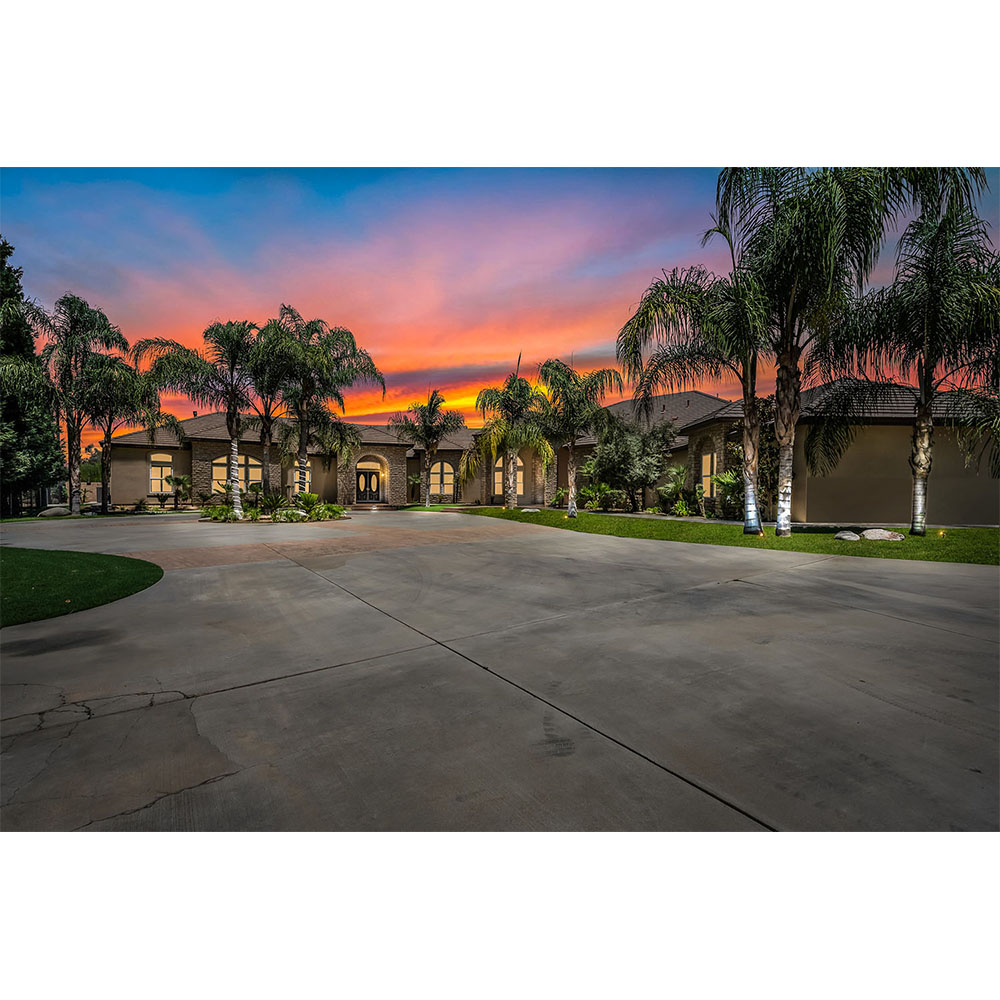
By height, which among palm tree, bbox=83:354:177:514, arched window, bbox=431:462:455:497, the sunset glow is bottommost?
arched window, bbox=431:462:455:497

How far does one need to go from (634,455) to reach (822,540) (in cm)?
999

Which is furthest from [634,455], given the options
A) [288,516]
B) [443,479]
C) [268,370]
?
[443,479]

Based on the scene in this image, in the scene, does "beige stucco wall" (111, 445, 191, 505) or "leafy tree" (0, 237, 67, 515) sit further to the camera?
"beige stucco wall" (111, 445, 191, 505)

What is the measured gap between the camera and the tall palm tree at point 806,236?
845cm

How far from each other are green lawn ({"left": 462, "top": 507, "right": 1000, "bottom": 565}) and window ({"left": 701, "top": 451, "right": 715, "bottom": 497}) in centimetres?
389

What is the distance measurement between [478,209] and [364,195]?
961 millimetres

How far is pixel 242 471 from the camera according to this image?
26.5 m

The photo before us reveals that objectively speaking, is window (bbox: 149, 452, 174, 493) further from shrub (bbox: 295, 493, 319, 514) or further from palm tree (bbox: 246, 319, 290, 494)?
shrub (bbox: 295, 493, 319, 514)

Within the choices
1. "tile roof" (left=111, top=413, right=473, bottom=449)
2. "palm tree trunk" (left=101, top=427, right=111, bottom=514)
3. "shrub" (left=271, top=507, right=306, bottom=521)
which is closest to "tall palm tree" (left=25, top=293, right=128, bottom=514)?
"palm tree trunk" (left=101, top=427, right=111, bottom=514)

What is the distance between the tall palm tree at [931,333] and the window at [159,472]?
27273mm

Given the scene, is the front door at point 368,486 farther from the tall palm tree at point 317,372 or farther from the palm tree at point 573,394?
the palm tree at point 573,394

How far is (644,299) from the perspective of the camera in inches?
423

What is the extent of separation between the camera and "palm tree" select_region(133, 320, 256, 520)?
16.8 meters
